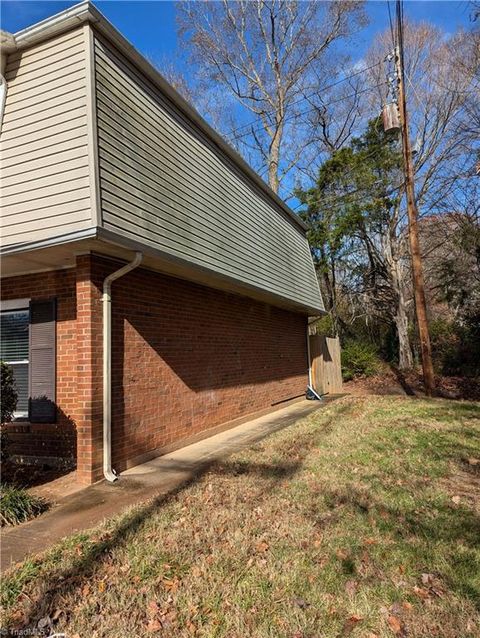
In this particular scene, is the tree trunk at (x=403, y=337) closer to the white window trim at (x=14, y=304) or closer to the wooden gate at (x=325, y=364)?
the wooden gate at (x=325, y=364)

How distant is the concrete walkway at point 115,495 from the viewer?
3.55m

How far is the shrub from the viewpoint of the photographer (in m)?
3.91

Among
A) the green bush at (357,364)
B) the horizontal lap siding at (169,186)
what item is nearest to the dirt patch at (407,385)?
the green bush at (357,364)

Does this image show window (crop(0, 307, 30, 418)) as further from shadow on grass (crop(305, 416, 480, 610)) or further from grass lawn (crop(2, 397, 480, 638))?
shadow on grass (crop(305, 416, 480, 610))

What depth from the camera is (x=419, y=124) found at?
19.2 meters

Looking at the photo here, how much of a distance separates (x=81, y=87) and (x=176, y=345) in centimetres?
365

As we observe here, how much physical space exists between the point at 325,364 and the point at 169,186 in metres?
10.9

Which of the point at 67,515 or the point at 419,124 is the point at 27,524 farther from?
the point at 419,124

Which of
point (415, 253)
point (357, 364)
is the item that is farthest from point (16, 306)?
point (357, 364)

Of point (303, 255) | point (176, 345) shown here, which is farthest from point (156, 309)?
point (303, 255)

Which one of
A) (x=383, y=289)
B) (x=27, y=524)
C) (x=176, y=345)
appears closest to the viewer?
(x=27, y=524)

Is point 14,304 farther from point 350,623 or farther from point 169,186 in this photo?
point 350,623

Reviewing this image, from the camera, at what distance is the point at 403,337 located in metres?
19.3

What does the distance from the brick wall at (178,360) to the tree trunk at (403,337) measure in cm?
1022
